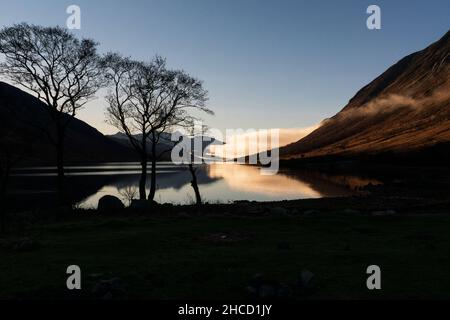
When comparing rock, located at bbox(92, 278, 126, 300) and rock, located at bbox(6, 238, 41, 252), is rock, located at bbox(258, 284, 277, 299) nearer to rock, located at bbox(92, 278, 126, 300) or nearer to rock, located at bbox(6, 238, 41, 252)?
rock, located at bbox(92, 278, 126, 300)

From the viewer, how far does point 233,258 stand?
20234 millimetres

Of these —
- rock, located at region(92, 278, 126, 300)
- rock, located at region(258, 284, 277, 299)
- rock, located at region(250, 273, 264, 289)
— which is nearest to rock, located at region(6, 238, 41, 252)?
rock, located at region(92, 278, 126, 300)

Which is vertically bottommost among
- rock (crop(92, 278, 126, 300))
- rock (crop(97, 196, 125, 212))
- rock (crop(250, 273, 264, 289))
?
rock (crop(92, 278, 126, 300))

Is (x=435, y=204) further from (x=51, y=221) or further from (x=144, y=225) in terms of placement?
(x=51, y=221)

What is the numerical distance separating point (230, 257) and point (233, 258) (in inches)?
11.8

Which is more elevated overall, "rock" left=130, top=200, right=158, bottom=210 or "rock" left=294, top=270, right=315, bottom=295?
"rock" left=130, top=200, right=158, bottom=210

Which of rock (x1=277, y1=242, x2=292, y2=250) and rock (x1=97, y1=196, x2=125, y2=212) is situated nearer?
rock (x1=277, y1=242, x2=292, y2=250)

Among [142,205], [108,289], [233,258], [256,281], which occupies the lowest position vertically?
[108,289]

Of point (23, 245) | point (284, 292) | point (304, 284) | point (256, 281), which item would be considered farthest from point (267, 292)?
point (23, 245)

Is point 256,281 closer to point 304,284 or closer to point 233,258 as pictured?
point 304,284

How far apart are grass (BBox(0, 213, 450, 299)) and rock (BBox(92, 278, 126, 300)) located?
373 millimetres

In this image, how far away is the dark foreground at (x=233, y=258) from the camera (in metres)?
15.7

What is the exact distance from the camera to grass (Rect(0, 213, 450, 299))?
16.0 metres

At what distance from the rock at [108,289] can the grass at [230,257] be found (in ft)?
1.22
